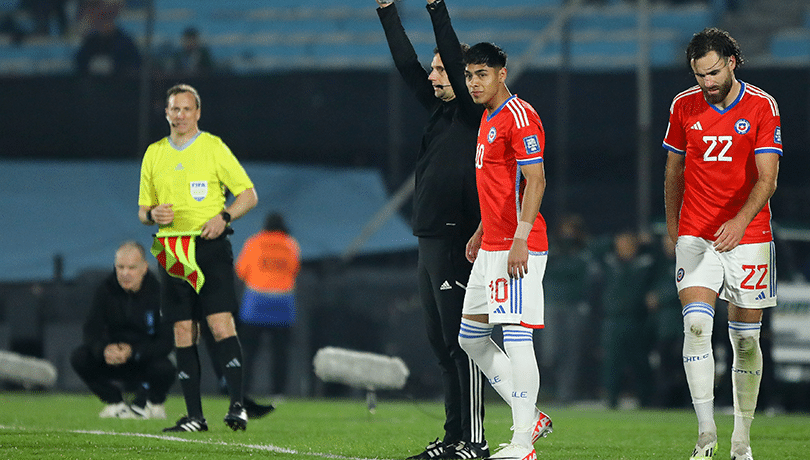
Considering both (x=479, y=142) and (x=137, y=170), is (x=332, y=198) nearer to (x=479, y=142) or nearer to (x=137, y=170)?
(x=137, y=170)

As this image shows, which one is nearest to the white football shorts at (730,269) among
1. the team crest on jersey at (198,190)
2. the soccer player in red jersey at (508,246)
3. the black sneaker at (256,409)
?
the soccer player in red jersey at (508,246)

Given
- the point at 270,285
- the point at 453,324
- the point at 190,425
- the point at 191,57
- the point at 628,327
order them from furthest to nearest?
the point at 191,57, the point at 270,285, the point at 628,327, the point at 190,425, the point at 453,324

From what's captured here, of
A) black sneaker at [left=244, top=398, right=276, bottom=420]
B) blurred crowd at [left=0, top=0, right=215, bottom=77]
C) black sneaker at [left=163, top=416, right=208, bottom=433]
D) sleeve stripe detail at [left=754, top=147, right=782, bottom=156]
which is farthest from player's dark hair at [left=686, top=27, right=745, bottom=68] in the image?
blurred crowd at [left=0, top=0, right=215, bottom=77]

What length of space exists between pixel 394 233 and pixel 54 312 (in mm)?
3507

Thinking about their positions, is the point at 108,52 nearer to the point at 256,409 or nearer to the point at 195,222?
the point at 256,409

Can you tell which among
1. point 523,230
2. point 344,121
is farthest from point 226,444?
point 344,121

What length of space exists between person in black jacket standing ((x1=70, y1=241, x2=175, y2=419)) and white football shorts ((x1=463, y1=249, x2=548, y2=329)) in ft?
12.9

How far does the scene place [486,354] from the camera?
4852mm

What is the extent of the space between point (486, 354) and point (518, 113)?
1.01 metres

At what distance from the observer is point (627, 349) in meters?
10.6

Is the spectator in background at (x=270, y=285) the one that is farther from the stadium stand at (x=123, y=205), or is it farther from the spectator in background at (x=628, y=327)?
the spectator in background at (x=628, y=327)

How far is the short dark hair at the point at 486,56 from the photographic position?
4.73 meters

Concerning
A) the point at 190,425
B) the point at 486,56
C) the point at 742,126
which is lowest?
the point at 190,425

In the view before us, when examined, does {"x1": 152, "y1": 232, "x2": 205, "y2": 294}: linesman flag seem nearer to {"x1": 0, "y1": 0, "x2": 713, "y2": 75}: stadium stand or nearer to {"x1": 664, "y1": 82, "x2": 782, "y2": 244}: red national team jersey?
{"x1": 664, "y1": 82, "x2": 782, "y2": 244}: red national team jersey
